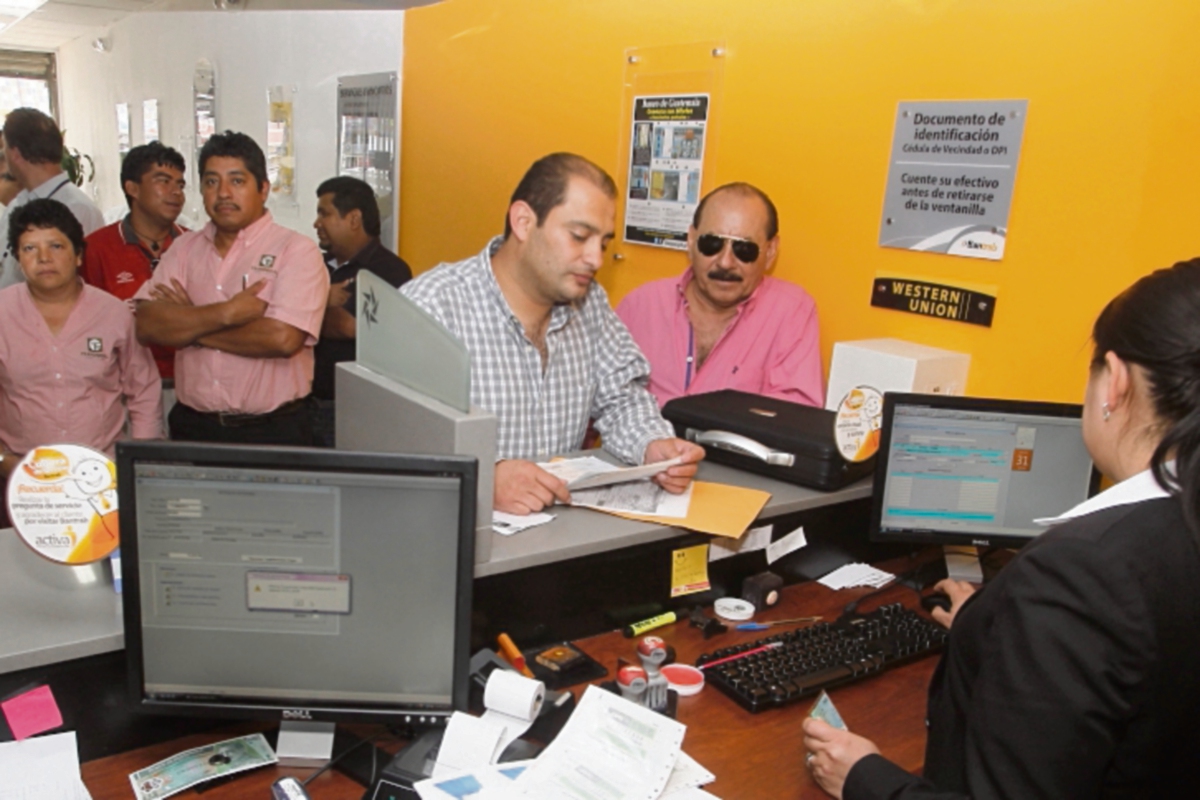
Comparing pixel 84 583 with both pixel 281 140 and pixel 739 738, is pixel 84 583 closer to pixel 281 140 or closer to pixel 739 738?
pixel 739 738

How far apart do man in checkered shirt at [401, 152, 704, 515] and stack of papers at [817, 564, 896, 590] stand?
1.67 feet

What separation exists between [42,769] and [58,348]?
1.92 meters

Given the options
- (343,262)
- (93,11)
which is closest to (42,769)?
(343,262)

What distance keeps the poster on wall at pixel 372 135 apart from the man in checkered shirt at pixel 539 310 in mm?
2706

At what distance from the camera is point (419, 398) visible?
147cm

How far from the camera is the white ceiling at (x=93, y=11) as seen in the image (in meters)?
5.71

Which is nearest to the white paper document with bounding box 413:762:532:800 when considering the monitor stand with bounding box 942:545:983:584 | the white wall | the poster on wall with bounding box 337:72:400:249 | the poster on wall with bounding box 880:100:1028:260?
the monitor stand with bounding box 942:545:983:584

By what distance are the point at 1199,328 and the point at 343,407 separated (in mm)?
1416

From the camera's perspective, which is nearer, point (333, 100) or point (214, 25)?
point (333, 100)

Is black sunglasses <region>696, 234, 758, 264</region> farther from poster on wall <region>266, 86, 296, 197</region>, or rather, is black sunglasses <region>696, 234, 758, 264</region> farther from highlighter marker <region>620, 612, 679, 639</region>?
poster on wall <region>266, 86, 296, 197</region>

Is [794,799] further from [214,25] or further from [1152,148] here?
[214,25]

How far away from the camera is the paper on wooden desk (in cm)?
170

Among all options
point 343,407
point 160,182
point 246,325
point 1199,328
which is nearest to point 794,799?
point 1199,328

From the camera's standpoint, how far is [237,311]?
2854 mm
